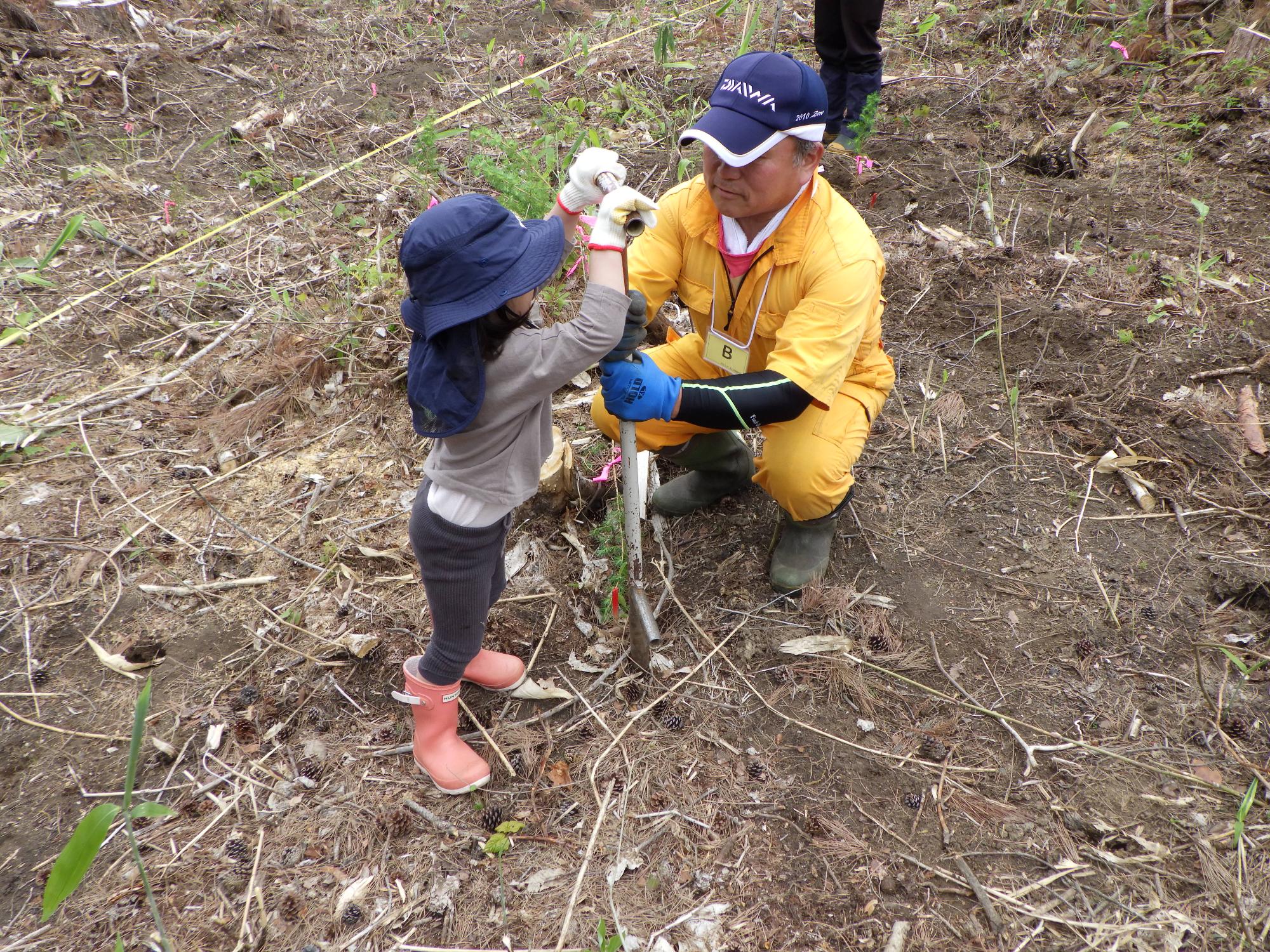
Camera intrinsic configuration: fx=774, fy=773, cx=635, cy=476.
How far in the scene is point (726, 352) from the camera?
8.34ft

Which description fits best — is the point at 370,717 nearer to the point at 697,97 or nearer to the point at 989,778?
the point at 989,778

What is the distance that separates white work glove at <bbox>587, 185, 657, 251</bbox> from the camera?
1.70m

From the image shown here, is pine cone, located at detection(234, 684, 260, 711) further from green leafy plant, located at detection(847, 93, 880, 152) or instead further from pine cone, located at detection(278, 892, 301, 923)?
green leafy plant, located at detection(847, 93, 880, 152)

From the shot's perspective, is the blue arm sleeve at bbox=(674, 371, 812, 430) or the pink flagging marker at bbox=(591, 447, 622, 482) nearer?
the blue arm sleeve at bbox=(674, 371, 812, 430)

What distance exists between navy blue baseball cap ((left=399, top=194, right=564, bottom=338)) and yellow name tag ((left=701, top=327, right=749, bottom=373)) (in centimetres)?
108

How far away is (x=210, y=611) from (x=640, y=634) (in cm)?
145

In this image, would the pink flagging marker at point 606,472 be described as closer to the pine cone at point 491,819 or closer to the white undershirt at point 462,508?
the white undershirt at point 462,508

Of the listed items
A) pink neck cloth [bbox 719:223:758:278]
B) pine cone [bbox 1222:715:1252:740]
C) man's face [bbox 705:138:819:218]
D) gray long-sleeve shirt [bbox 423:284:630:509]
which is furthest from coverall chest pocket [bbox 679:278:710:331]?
pine cone [bbox 1222:715:1252:740]

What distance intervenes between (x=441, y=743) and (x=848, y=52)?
423 cm

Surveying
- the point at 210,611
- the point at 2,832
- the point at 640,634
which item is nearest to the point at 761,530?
the point at 640,634

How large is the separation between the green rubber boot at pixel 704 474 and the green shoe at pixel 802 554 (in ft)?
1.03

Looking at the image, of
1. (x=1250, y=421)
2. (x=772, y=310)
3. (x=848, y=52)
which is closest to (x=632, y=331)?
(x=772, y=310)

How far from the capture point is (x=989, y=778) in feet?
6.92

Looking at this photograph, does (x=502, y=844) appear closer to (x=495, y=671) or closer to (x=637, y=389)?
(x=495, y=671)
